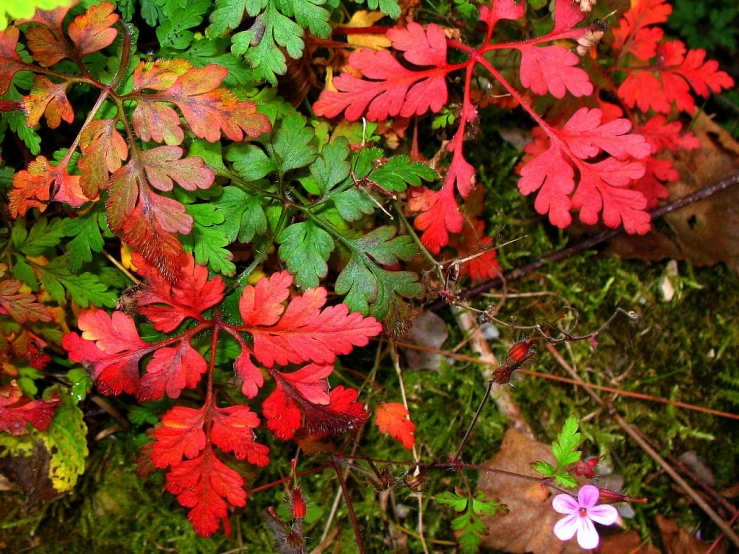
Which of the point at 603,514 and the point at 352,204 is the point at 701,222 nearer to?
the point at 603,514

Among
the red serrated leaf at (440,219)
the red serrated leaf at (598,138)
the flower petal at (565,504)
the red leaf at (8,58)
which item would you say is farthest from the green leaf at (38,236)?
the flower petal at (565,504)

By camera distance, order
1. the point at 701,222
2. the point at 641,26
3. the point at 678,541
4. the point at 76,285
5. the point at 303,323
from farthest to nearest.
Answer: the point at 701,222, the point at 678,541, the point at 641,26, the point at 76,285, the point at 303,323

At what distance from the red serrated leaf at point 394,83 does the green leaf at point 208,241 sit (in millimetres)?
492

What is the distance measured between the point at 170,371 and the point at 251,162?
708 mm

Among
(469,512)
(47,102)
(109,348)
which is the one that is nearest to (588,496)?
(469,512)

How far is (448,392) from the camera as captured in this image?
2.63 meters

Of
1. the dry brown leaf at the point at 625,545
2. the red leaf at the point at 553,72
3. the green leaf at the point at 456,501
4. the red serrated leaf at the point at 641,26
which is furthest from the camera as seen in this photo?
the dry brown leaf at the point at 625,545

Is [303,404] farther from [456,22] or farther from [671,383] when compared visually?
[671,383]

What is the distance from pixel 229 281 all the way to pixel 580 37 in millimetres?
1385

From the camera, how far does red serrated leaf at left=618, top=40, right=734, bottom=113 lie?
8.30ft

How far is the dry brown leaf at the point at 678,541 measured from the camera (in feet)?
8.63

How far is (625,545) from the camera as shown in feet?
8.52

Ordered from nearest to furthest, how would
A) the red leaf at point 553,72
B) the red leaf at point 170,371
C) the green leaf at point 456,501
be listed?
the red leaf at point 170,371
the red leaf at point 553,72
the green leaf at point 456,501

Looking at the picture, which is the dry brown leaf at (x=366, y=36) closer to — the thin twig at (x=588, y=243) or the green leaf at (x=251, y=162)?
the green leaf at (x=251, y=162)
